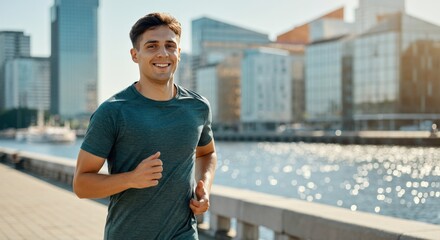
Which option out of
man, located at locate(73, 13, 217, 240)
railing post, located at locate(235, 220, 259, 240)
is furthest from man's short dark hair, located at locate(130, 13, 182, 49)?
railing post, located at locate(235, 220, 259, 240)

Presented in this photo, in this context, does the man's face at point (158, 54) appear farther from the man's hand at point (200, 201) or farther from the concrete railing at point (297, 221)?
the concrete railing at point (297, 221)

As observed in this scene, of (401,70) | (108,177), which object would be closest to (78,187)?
(108,177)

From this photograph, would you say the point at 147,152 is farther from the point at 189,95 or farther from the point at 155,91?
the point at 189,95

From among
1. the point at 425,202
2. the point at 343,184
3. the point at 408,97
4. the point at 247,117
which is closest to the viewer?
the point at 425,202

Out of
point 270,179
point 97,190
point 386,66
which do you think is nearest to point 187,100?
point 97,190

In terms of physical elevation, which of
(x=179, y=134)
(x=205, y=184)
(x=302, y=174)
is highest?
(x=179, y=134)

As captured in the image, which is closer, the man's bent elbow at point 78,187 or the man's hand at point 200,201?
the man's bent elbow at point 78,187

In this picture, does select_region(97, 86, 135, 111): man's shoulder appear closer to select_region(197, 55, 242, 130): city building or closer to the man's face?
the man's face

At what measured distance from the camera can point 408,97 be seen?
369 ft

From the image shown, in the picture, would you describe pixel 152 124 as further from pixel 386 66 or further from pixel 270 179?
pixel 386 66

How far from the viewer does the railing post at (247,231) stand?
8906 mm

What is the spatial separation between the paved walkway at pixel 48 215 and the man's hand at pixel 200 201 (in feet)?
22.5

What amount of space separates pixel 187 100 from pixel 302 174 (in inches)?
1740

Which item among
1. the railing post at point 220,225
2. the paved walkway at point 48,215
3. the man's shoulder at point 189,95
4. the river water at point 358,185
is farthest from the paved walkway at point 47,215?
the river water at point 358,185
